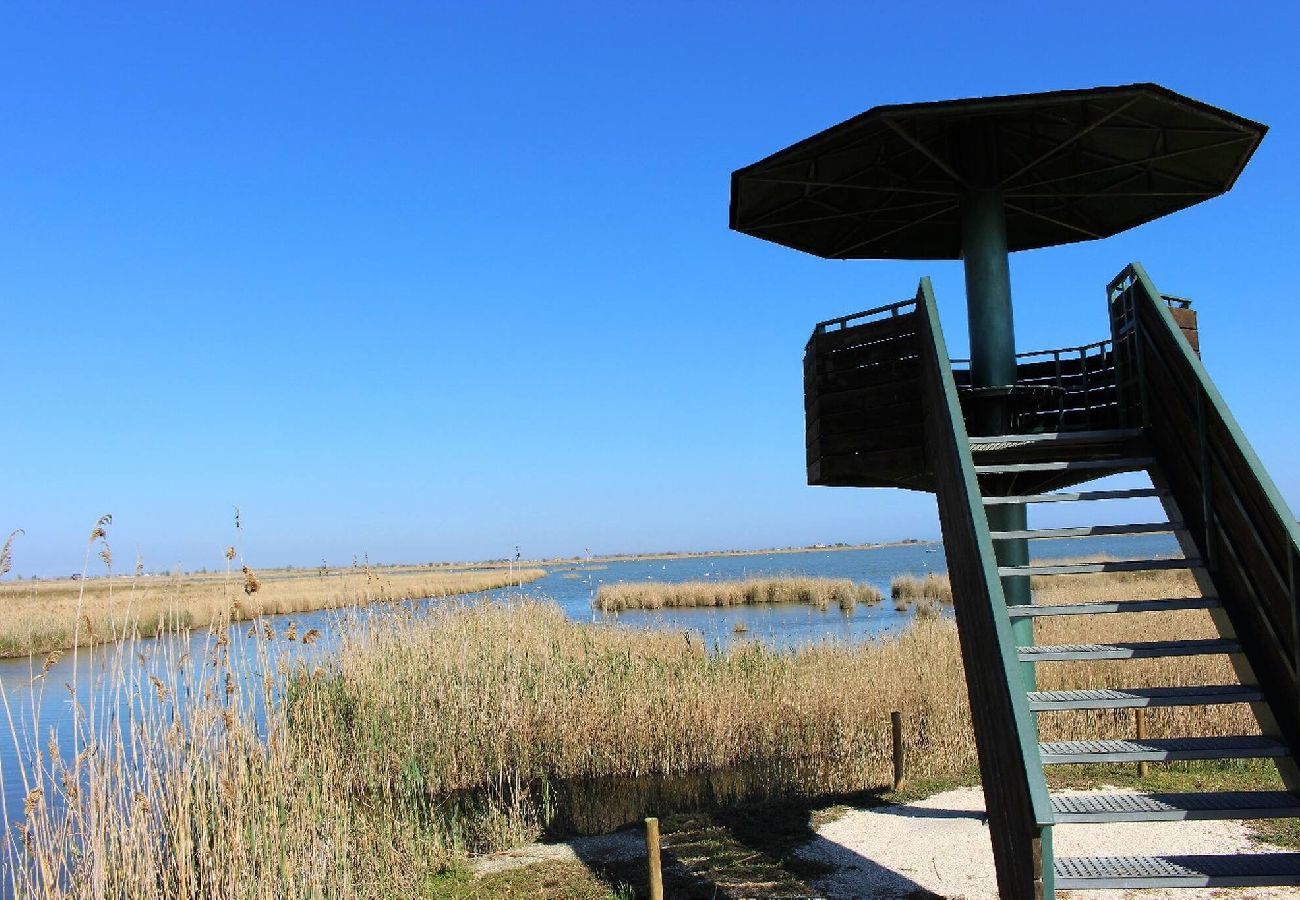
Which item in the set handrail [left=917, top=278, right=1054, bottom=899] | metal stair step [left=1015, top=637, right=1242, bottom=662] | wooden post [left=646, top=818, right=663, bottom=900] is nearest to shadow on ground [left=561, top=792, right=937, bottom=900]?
wooden post [left=646, top=818, right=663, bottom=900]

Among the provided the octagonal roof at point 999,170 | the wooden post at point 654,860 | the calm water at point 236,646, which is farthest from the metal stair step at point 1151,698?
the calm water at point 236,646

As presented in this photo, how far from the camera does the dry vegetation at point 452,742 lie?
21.6ft

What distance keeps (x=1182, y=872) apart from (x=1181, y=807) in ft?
1.04

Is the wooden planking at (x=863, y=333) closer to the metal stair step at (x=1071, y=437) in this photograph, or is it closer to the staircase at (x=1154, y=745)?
the metal stair step at (x=1071, y=437)

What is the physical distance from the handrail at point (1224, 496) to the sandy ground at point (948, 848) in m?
2.96

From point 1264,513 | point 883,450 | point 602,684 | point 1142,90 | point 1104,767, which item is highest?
point 1142,90

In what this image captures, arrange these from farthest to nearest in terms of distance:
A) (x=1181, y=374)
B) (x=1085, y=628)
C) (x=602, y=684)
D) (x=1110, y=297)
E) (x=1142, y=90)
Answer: (x=1085, y=628) → (x=602, y=684) → (x=1110, y=297) → (x=1142, y=90) → (x=1181, y=374)

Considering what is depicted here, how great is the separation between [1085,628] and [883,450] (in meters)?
16.9

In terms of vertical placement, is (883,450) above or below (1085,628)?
above

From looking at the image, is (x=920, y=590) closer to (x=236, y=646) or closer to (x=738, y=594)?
(x=738, y=594)

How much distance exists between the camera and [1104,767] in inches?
478

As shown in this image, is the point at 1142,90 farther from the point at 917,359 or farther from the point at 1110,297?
the point at 917,359

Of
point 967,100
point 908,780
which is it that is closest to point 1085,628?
point 908,780

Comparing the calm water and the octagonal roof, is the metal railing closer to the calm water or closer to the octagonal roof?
the octagonal roof
